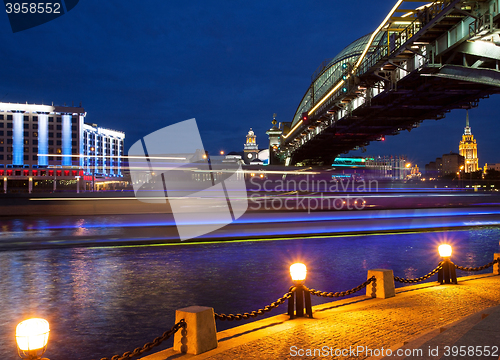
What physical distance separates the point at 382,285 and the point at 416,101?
2310cm

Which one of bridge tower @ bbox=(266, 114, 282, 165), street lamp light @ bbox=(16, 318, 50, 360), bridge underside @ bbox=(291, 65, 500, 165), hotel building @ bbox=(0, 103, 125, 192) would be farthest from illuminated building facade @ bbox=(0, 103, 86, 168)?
street lamp light @ bbox=(16, 318, 50, 360)

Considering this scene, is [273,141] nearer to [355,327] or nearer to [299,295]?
[299,295]

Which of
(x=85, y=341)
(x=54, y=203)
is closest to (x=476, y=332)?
(x=85, y=341)

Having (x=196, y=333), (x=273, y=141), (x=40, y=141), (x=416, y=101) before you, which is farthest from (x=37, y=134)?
(x=196, y=333)

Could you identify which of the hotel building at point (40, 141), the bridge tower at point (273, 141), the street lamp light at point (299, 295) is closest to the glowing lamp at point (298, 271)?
the street lamp light at point (299, 295)

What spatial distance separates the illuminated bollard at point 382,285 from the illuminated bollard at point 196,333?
3.65 meters

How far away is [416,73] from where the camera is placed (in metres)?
19.6

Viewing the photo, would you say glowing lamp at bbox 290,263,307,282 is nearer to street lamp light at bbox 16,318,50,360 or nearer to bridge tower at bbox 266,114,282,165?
street lamp light at bbox 16,318,50,360

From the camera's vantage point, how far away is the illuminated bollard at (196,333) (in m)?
4.68

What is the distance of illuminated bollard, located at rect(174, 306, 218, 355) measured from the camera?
15.3 ft

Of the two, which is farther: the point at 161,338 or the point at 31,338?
the point at 161,338

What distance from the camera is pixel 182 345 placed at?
4.78m

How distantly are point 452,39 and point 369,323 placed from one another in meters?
14.7

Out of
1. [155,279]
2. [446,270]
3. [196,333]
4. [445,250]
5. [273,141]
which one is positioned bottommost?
[155,279]
